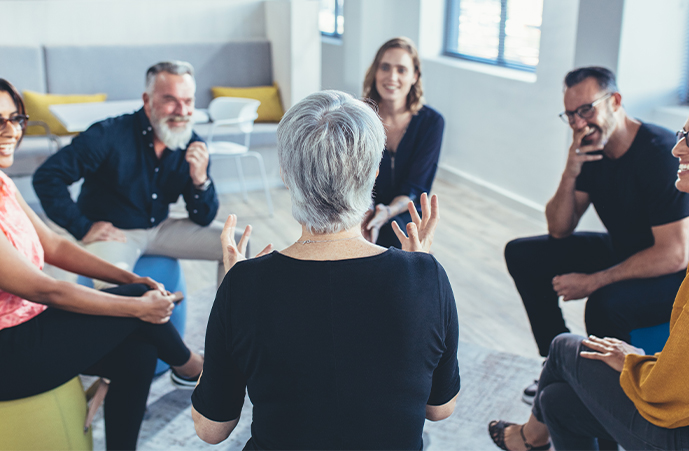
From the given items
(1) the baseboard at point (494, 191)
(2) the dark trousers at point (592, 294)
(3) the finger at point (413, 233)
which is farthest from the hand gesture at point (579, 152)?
(1) the baseboard at point (494, 191)

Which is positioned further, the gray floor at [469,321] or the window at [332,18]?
the window at [332,18]

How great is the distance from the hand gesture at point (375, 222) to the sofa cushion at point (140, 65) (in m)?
3.20

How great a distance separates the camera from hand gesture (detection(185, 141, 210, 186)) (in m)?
2.61

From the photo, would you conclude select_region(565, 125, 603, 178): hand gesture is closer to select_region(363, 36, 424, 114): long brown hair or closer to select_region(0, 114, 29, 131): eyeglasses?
select_region(363, 36, 424, 114): long brown hair

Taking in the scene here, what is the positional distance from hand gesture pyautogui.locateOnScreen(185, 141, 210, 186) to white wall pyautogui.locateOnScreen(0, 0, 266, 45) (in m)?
2.90

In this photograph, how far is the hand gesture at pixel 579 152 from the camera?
88.7 inches

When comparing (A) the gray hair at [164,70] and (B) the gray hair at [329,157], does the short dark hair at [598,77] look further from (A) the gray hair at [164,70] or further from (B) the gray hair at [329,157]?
(A) the gray hair at [164,70]

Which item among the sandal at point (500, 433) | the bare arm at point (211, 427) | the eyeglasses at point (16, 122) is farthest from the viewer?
the sandal at point (500, 433)

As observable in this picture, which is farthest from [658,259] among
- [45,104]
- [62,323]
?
[45,104]

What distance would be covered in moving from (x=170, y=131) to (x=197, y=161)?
6.6 inches

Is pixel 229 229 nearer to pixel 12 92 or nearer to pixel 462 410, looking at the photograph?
pixel 12 92

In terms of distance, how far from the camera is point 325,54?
763 cm

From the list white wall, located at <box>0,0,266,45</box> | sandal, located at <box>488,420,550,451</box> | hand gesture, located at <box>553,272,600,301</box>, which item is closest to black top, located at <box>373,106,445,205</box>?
hand gesture, located at <box>553,272,600,301</box>

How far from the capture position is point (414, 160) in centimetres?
274
